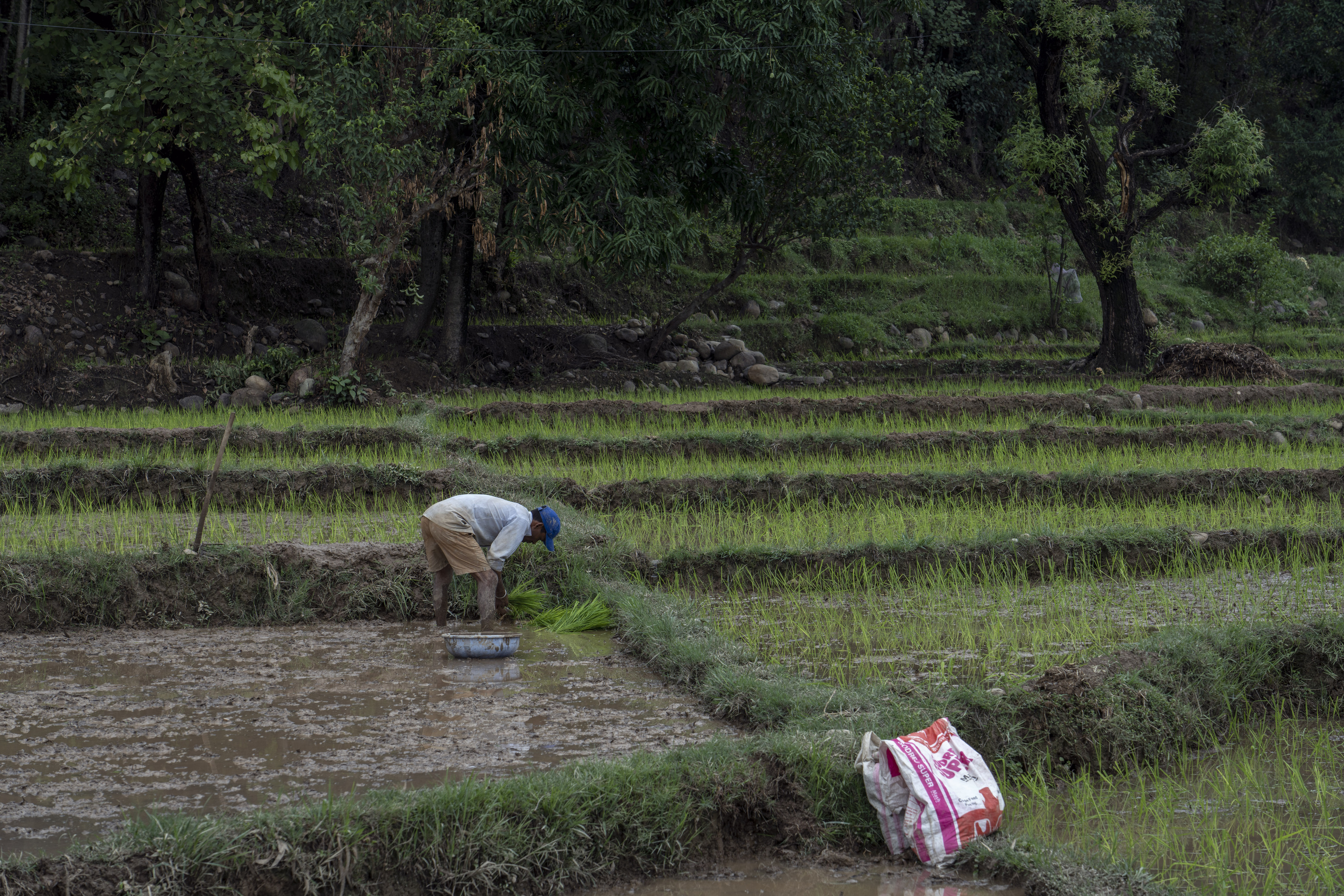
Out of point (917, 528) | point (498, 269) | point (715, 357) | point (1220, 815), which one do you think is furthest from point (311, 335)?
point (1220, 815)

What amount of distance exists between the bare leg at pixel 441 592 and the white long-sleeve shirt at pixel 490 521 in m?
0.27

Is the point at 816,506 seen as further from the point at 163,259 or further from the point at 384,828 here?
the point at 163,259

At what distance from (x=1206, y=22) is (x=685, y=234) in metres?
19.7

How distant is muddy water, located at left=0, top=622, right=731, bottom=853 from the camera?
3406mm

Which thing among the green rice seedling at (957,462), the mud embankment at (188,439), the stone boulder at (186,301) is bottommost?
the green rice seedling at (957,462)

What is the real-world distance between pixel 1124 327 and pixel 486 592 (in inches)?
504

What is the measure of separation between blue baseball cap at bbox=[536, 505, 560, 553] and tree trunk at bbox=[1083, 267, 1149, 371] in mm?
12251

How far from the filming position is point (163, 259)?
14914 mm

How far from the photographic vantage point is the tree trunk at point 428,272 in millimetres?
14250

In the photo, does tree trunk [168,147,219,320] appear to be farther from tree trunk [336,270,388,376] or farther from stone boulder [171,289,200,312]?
tree trunk [336,270,388,376]

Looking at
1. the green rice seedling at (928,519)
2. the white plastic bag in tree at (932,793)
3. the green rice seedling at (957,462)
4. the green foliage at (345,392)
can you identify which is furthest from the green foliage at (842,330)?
the white plastic bag in tree at (932,793)

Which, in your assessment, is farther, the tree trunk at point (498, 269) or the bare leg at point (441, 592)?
the tree trunk at point (498, 269)

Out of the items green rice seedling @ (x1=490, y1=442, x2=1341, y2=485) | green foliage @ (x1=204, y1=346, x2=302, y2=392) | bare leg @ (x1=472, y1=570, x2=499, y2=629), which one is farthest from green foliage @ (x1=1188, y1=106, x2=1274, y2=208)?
bare leg @ (x1=472, y1=570, x2=499, y2=629)

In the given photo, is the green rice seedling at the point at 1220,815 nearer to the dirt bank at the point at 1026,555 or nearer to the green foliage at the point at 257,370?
the dirt bank at the point at 1026,555
